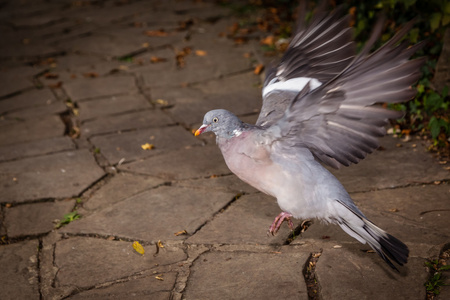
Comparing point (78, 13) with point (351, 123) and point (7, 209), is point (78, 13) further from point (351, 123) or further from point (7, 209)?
point (351, 123)

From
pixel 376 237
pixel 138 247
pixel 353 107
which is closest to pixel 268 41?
pixel 138 247

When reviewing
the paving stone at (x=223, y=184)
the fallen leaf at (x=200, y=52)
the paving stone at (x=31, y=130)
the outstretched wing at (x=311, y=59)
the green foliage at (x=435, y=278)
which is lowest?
the paving stone at (x=31, y=130)

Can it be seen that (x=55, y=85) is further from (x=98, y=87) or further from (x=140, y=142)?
(x=140, y=142)

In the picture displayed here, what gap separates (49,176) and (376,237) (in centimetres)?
223

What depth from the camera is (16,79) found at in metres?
5.39

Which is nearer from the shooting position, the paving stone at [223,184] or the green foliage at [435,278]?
the green foliage at [435,278]

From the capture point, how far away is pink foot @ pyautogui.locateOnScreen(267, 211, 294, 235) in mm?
2736

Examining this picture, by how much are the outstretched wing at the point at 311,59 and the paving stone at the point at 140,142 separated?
1067 millimetres

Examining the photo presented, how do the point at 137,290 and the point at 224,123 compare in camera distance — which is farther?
the point at 224,123

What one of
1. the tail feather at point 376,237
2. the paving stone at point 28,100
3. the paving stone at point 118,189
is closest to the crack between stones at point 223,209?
the paving stone at point 118,189

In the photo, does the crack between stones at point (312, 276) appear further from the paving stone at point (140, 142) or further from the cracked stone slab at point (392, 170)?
the paving stone at point (140, 142)

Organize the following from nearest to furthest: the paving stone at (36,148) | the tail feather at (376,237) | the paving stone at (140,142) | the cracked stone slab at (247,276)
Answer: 1. the tail feather at (376,237)
2. the cracked stone slab at (247,276)
3. the paving stone at (140,142)
4. the paving stone at (36,148)

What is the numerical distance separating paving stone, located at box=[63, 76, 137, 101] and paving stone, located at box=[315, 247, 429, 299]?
3.04 meters

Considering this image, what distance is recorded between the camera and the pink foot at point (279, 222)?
274cm
